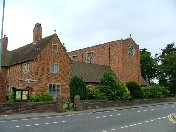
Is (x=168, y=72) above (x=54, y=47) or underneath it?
underneath

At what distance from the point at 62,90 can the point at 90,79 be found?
652 centimetres

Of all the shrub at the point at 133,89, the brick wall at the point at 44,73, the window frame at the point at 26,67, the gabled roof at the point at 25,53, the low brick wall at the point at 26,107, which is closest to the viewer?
the low brick wall at the point at 26,107

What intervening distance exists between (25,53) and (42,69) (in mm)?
5810

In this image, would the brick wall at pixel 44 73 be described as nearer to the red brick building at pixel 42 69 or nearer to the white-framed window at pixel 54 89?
the red brick building at pixel 42 69

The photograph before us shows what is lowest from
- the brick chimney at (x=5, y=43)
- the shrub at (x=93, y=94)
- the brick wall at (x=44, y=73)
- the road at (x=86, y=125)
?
the road at (x=86, y=125)

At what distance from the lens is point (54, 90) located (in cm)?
4141

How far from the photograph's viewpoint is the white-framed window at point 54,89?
40.9 m

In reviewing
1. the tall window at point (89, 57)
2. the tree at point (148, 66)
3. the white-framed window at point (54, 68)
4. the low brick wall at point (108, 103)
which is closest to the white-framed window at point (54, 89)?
the white-framed window at point (54, 68)

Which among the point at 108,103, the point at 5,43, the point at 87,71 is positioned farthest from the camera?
the point at 5,43

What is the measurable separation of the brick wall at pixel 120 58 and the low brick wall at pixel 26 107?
86.5 feet

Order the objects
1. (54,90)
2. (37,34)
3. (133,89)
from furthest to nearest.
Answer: (37,34) < (133,89) < (54,90)

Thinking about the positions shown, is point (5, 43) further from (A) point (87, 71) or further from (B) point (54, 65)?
(A) point (87, 71)

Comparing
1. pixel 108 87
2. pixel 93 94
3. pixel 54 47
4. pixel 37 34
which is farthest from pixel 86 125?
pixel 37 34

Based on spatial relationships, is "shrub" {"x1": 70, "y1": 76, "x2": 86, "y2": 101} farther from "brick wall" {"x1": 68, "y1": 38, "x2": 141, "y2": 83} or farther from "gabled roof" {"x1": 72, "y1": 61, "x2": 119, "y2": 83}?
"brick wall" {"x1": 68, "y1": 38, "x2": 141, "y2": 83}
